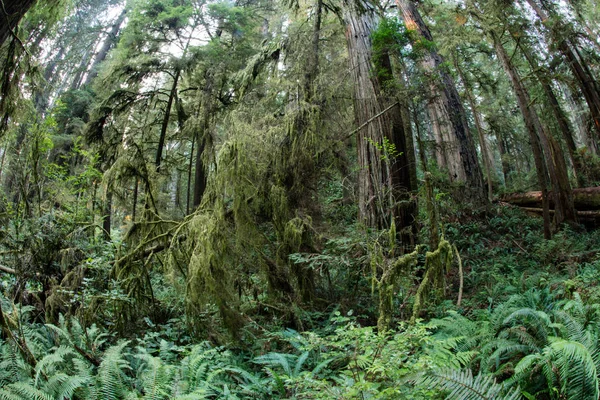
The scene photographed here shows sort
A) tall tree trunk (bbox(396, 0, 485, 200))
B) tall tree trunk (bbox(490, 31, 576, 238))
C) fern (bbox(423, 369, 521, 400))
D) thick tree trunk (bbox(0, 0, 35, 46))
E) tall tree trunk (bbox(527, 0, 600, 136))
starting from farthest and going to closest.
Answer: tall tree trunk (bbox(396, 0, 485, 200)) → tall tree trunk (bbox(527, 0, 600, 136)) → tall tree trunk (bbox(490, 31, 576, 238)) → thick tree trunk (bbox(0, 0, 35, 46)) → fern (bbox(423, 369, 521, 400))

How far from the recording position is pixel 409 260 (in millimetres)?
4105

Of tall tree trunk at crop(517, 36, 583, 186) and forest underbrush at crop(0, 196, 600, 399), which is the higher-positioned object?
tall tree trunk at crop(517, 36, 583, 186)

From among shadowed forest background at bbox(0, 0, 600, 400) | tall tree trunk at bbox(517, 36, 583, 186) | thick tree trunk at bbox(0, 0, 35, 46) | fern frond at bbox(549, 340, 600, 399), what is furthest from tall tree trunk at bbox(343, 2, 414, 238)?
tall tree trunk at bbox(517, 36, 583, 186)

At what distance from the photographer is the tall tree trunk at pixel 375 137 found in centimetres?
571

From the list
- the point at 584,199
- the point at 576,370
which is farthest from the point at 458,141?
the point at 576,370

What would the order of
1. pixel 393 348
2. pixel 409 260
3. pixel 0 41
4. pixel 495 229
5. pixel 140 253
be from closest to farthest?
pixel 393 348
pixel 0 41
pixel 409 260
pixel 140 253
pixel 495 229

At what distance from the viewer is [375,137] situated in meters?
6.23

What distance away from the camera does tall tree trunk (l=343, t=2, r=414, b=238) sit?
571cm

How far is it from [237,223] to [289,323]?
1.60m

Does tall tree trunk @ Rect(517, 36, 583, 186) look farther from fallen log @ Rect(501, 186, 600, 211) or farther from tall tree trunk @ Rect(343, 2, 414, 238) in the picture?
tall tree trunk @ Rect(343, 2, 414, 238)

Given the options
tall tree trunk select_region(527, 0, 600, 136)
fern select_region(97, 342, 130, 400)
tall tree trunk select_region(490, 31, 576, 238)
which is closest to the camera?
fern select_region(97, 342, 130, 400)

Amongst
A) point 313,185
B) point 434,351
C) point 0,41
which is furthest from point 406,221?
point 0,41

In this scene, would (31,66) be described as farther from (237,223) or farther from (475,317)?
(475,317)

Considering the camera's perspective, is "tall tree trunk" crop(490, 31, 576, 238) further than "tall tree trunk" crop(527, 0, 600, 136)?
No
